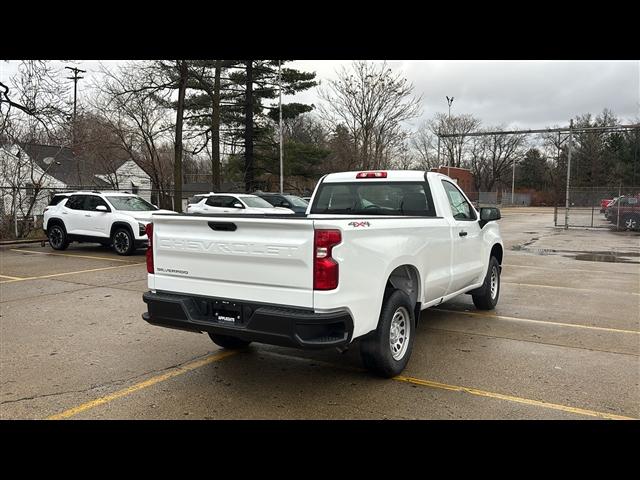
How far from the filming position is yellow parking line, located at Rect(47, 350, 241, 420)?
3982 millimetres

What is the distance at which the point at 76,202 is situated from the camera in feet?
49.4

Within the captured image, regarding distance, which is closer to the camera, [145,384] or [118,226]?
[145,384]

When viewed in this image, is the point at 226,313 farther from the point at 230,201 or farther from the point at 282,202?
the point at 282,202

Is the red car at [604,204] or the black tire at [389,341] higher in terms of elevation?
the red car at [604,204]

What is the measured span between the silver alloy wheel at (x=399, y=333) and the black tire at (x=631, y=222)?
86.5ft

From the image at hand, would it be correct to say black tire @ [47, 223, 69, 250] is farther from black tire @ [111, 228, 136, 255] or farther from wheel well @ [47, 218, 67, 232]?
black tire @ [111, 228, 136, 255]

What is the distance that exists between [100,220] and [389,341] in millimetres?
11972

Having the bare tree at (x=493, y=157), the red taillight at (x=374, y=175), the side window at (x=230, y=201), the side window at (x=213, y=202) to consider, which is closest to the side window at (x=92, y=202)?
the side window at (x=213, y=202)

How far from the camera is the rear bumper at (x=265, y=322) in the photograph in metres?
3.81

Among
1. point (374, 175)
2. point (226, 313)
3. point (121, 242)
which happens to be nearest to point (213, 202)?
point (121, 242)

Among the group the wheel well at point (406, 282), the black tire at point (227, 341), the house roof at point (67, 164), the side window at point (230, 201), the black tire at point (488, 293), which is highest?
the house roof at point (67, 164)

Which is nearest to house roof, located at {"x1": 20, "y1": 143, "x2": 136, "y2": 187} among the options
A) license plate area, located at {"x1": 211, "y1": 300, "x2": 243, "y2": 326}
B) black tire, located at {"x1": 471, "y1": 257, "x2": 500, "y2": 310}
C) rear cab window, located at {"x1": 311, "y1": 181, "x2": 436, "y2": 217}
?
rear cab window, located at {"x1": 311, "y1": 181, "x2": 436, "y2": 217}

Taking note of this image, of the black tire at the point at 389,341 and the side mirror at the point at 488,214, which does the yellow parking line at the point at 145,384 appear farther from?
the side mirror at the point at 488,214

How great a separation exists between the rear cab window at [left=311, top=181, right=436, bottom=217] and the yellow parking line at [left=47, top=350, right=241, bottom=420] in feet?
7.01
